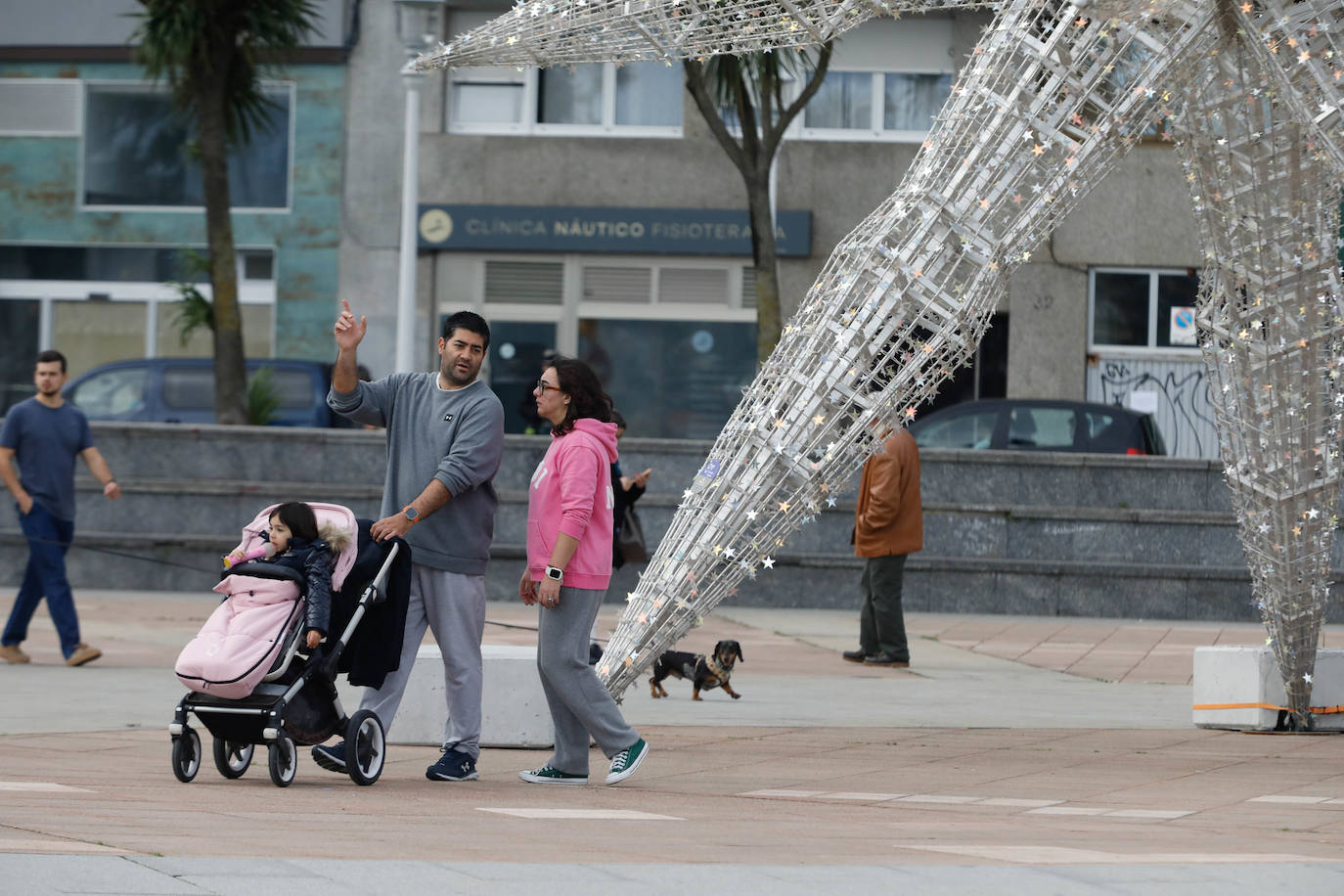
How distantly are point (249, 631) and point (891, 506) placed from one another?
648 centimetres

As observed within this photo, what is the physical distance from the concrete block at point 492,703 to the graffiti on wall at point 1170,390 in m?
17.3

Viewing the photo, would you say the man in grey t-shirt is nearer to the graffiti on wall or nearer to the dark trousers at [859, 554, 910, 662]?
the dark trousers at [859, 554, 910, 662]

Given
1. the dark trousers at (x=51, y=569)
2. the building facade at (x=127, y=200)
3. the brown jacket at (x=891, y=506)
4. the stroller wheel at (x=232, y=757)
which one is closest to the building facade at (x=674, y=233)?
the building facade at (x=127, y=200)

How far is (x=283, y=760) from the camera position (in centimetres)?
695

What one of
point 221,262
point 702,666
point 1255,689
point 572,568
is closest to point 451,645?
point 572,568

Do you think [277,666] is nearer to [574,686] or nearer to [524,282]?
[574,686]

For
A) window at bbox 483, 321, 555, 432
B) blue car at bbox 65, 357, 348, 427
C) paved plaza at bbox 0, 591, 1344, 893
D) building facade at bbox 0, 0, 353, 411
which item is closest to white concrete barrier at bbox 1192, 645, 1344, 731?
paved plaza at bbox 0, 591, 1344, 893

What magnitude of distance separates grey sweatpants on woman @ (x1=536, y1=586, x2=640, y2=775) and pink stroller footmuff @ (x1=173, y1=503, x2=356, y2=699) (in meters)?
0.81


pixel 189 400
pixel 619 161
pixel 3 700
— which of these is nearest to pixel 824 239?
pixel 619 161

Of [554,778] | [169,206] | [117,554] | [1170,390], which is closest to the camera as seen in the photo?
[554,778]

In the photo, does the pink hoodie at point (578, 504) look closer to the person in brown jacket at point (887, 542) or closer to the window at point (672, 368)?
the person in brown jacket at point (887, 542)

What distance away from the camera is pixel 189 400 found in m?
20.5

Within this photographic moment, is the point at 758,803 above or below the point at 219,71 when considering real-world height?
below

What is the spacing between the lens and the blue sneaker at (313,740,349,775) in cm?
708
